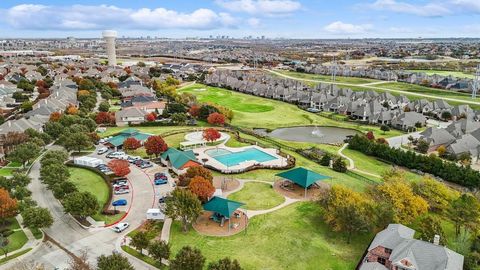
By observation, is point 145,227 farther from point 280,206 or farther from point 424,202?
point 424,202

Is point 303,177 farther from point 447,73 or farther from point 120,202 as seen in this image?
point 447,73

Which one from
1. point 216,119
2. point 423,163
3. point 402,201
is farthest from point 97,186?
point 423,163

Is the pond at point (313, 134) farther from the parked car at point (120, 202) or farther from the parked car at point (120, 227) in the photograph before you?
the parked car at point (120, 227)

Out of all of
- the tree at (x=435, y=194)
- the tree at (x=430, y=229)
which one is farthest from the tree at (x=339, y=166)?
the tree at (x=430, y=229)

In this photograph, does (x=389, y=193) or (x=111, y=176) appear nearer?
(x=389, y=193)

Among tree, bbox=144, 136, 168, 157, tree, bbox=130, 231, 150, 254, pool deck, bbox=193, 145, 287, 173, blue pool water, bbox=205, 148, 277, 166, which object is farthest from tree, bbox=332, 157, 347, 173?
tree, bbox=130, 231, 150, 254

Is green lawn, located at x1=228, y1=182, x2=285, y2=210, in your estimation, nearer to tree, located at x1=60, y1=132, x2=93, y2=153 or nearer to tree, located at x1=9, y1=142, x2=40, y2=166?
tree, located at x1=60, y1=132, x2=93, y2=153

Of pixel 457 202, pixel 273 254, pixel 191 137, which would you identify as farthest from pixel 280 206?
pixel 191 137
